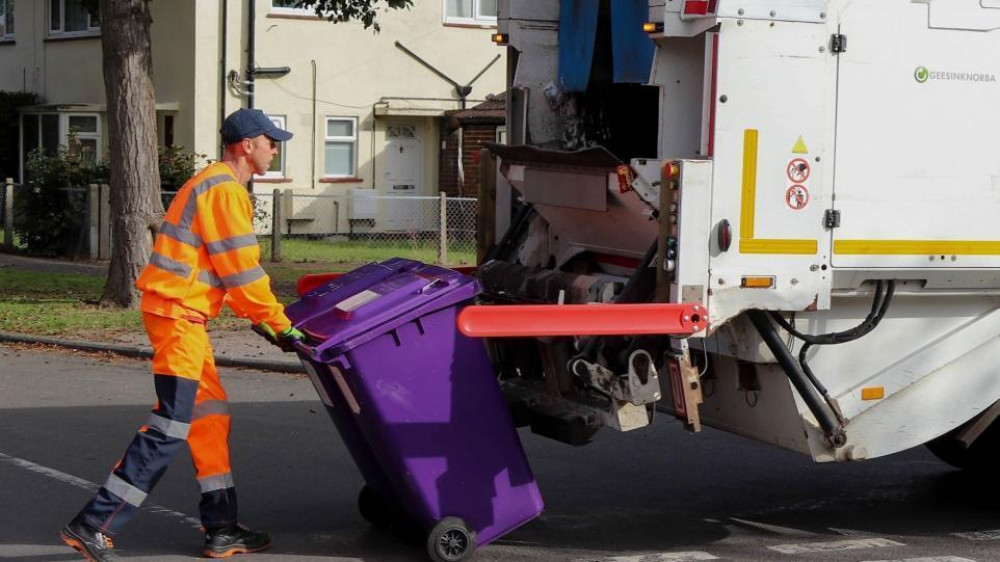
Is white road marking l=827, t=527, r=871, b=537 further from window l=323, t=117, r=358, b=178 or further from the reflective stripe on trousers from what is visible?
window l=323, t=117, r=358, b=178

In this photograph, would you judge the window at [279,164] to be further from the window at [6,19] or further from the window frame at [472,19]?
the window at [6,19]

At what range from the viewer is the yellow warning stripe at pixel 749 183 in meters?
5.41

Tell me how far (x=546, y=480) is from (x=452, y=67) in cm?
1855

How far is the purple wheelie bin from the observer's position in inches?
211

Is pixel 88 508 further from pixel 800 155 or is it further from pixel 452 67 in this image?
pixel 452 67

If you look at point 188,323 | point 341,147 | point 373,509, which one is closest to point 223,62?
point 341,147

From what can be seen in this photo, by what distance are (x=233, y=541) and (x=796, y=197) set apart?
8.38 feet

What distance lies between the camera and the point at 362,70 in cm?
2467

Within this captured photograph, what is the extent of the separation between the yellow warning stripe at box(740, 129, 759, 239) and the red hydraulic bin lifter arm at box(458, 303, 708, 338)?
0.40 metres

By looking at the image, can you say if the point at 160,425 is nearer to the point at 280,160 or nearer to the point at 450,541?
the point at 450,541

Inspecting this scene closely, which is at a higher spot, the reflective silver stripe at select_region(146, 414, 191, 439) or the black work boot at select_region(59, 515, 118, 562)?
the reflective silver stripe at select_region(146, 414, 191, 439)

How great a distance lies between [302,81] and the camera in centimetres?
2416

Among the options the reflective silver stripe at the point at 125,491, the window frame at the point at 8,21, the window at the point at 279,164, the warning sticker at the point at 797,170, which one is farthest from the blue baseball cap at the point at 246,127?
the window frame at the point at 8,21

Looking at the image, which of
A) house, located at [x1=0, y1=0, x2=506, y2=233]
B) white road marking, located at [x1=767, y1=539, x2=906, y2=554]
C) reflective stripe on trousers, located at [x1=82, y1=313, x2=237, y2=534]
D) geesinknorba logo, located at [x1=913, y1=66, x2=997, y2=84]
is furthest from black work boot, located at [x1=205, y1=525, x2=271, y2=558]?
house, located at [x1=0, y1=0, x2=506, y2=233]
